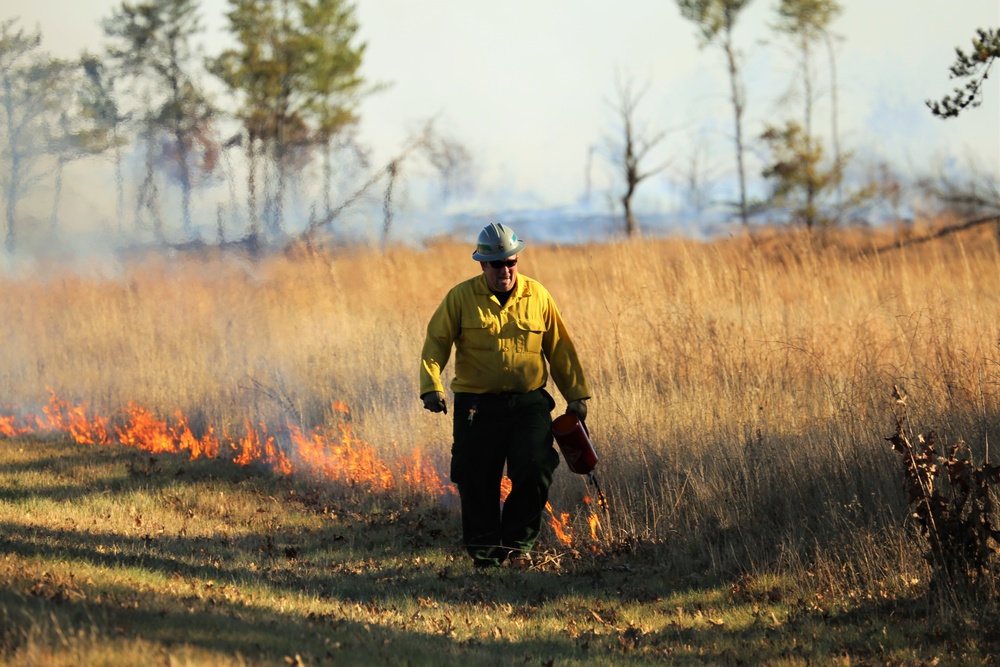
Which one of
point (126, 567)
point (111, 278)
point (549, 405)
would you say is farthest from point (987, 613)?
point (111, 278)

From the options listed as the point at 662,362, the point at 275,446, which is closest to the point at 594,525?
the point at 662,362

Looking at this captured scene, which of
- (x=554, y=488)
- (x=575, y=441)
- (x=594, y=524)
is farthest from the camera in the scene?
(x=554, y=488)

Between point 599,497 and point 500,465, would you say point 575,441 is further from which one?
point 599,497

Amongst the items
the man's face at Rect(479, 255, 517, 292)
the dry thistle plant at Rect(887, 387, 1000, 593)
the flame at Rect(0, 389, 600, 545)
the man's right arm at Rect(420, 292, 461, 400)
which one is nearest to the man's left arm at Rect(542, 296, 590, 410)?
the man's face at Rect(479, 255, 517, 292)

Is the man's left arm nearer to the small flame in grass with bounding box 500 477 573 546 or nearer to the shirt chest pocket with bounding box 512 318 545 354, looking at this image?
the shirt chest pocket with bounding box 512 318 545 354

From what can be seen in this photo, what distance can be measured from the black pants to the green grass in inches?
10.5

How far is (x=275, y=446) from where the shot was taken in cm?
1143

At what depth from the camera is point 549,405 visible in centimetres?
747

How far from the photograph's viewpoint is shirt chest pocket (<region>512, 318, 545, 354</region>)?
721cm

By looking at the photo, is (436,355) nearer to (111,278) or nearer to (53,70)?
(111,278)

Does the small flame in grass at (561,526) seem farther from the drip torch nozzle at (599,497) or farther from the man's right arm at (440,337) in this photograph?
the man's right arm at (440,337)

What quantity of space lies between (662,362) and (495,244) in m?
4.30

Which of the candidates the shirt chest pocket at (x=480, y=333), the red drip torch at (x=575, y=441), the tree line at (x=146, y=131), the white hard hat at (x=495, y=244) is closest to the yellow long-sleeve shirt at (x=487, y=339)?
the shirt chest pocket at (x=480, y=333)

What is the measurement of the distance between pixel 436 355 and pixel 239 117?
12.8 m
